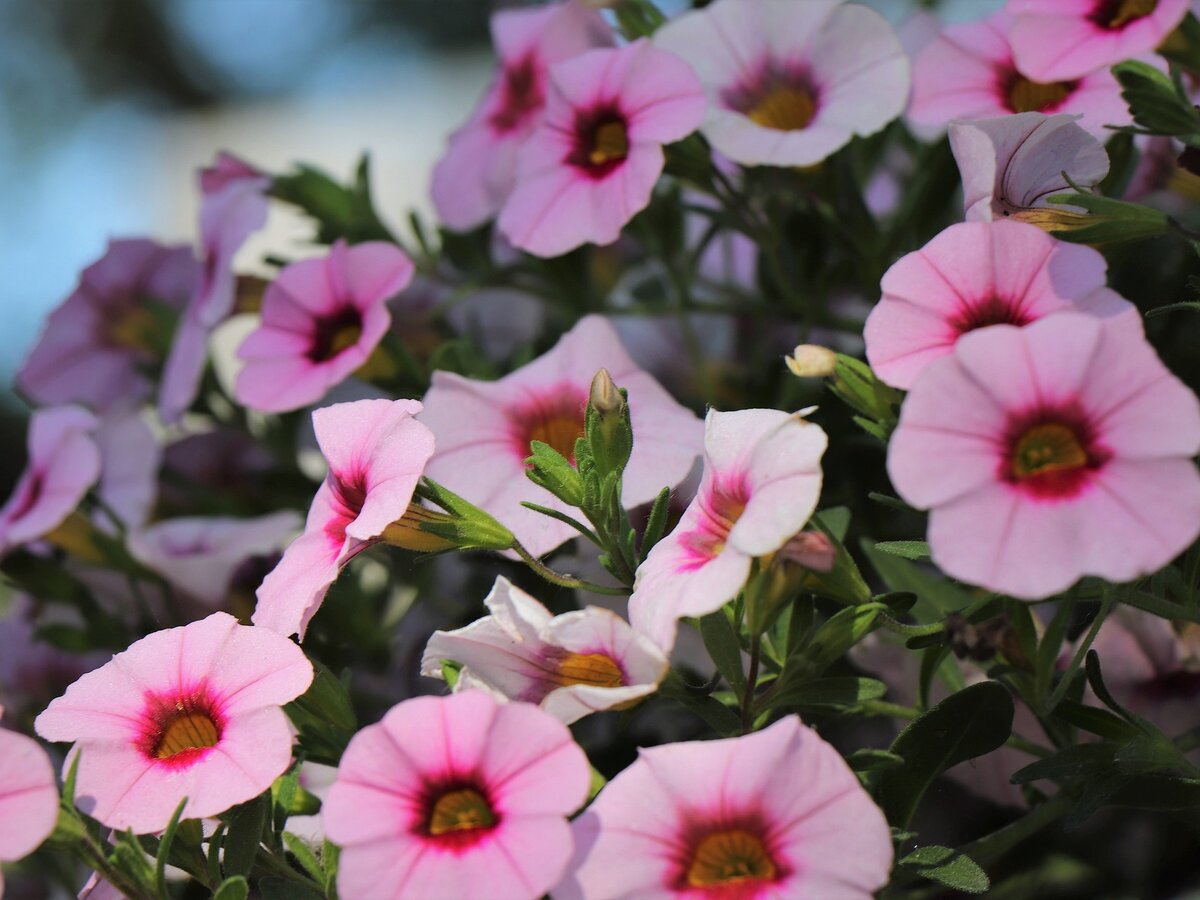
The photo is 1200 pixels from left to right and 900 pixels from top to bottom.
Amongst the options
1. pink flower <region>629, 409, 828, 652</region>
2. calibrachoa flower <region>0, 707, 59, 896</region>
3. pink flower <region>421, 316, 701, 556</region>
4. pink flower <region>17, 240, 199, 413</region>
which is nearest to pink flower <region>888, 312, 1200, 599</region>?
pink flower <region>629, 409, 828, 652</region>

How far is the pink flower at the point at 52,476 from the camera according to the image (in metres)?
0.62

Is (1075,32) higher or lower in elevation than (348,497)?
higher

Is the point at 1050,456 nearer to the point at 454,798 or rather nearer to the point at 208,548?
the point at 454,798

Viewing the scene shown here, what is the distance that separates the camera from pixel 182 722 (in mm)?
417

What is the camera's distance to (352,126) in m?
2.95

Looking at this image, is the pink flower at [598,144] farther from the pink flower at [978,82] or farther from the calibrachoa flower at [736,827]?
the calibrachoa flower at [736,827]

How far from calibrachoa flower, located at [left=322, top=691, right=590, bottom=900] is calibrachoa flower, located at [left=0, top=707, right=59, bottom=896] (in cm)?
8

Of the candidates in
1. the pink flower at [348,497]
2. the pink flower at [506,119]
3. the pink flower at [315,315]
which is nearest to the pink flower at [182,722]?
the pink flower at [348,497]

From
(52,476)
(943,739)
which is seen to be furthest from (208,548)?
(943,739)

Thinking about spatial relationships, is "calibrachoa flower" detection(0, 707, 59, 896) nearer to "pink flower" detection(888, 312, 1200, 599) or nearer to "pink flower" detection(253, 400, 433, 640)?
"pink flower" detection(253, 400, 433, 640)

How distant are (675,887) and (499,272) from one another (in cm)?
44

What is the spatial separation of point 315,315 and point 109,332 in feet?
0.78

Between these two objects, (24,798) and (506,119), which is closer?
(24,798)

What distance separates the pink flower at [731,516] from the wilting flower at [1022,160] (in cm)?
11
